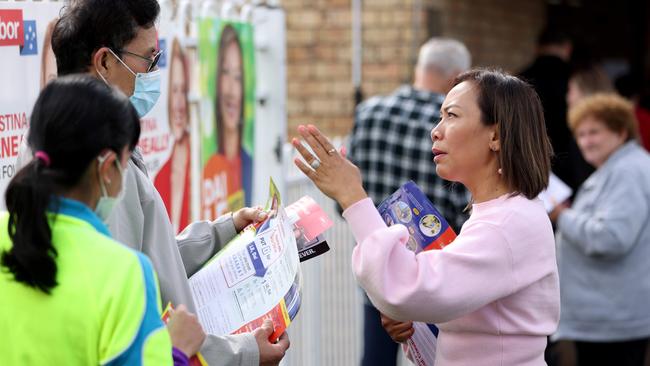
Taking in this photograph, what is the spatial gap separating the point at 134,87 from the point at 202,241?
505 mm

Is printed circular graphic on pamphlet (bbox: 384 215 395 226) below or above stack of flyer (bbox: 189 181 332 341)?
above

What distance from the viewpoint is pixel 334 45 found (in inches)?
297

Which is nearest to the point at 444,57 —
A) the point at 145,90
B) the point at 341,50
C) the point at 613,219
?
the point at 613,219

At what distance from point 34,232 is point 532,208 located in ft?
4.07

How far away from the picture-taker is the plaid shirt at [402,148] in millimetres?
4996

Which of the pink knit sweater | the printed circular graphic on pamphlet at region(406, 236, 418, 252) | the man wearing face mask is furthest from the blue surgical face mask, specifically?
the printed circular graphic on pamphlet at region(406, 236, 418, 252)

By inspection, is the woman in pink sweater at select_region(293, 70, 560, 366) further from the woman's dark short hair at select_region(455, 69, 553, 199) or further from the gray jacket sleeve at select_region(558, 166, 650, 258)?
the gray jacket sleeve at select_region(558, 166, 650, 258)

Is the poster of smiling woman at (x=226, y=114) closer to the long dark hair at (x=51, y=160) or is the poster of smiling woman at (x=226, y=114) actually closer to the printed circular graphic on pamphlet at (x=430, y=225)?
the printed circular graphic on pamphlet at (x=430, y=225)

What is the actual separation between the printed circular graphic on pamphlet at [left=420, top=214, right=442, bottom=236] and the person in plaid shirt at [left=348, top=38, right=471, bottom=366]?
220 cm

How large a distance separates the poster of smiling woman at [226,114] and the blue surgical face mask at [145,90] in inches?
61.0

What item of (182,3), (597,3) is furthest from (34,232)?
(597,3)

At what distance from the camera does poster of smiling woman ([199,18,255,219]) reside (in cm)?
425

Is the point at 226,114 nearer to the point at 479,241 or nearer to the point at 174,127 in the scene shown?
the point at 174,127

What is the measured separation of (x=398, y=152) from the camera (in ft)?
16.8
